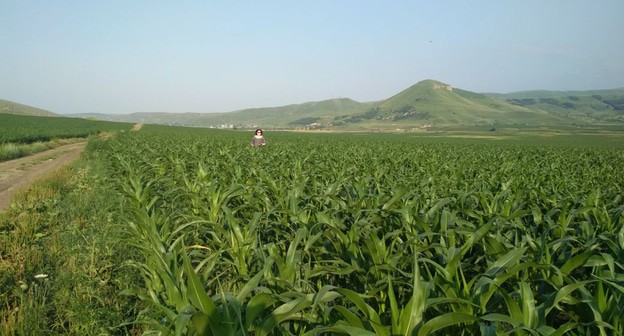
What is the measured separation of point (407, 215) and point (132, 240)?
3.00 metres

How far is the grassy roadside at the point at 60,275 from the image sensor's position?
12.8 ft

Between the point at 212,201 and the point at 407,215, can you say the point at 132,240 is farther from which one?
the point at 407,215

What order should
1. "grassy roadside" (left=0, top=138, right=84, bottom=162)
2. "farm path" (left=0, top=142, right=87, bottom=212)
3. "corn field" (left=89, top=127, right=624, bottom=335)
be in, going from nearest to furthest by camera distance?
1. "corn field" (left=89, top=127, right=624, bottom=335)
2. "farm path" (left=0, top=142, right=87, bottom=212)
3. "grassy roadside" (left=0, top=138, right=84, bottom=162)

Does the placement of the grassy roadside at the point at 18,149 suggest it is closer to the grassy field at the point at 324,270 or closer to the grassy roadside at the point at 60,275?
the grassy roadside at the point at 60,275

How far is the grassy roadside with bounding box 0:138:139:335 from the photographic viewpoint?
3908 mm

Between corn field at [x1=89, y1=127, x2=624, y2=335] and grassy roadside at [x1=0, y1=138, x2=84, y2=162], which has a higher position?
corn field at [x1=89, y1=127, x2=624, y2=335]

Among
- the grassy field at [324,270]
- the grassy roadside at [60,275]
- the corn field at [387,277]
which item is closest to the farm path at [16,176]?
the grassy roadside at [60,275]

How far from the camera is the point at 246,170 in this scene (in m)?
9.84

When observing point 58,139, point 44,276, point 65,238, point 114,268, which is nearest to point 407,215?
point 114,268

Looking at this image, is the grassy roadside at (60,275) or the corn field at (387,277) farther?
the grassy roadside at (60,275)

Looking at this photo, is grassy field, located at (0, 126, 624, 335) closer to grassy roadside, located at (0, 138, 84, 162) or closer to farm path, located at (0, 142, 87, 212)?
farm path, located at (0, 142, 87, 212)

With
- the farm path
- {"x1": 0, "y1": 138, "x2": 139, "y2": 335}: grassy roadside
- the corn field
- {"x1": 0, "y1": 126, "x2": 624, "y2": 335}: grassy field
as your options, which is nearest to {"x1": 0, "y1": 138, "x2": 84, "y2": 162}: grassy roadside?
the farm path

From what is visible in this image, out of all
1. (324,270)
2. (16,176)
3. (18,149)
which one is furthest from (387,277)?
(18,149)

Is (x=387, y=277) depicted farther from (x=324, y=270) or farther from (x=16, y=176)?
(x=16, y=176)
